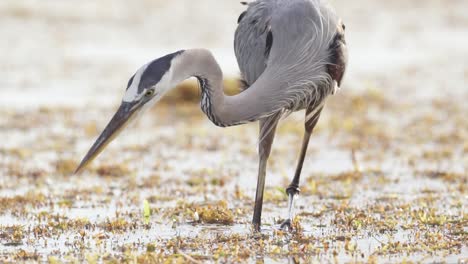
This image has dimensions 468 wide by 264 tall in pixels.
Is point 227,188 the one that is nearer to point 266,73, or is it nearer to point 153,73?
point 266,73

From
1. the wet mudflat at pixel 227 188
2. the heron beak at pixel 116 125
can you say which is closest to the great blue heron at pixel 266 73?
the heron beak at pixel 116 125

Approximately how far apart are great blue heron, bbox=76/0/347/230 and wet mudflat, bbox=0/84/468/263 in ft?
2.46

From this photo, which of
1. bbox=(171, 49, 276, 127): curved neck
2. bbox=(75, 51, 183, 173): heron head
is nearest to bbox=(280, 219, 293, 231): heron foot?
bbox=(171, 49, 276, 127): curved neck

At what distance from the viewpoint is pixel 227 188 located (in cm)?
958

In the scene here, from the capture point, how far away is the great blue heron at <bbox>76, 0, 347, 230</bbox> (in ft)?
18.9

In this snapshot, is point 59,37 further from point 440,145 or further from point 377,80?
point 440,145

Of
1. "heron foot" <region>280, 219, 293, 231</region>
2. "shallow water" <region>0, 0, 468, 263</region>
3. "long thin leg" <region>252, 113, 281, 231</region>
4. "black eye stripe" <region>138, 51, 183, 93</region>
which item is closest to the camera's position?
"black eye stripe" <region>138, 51, 183, 93</region>

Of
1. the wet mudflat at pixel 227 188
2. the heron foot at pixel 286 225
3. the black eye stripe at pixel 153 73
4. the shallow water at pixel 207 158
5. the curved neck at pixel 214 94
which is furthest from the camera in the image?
the heron foot at pixel 286 225

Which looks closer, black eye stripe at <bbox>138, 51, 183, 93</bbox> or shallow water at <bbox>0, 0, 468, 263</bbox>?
black eye stripe at <bbox>138, 51, 183, 93</bbox>

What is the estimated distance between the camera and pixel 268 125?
706 centimetres

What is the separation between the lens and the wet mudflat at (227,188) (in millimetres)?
6500

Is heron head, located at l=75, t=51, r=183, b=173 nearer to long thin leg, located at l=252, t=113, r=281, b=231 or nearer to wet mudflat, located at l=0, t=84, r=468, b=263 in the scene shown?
wet mudflat, located at l=0, t=84, r=468, b=263

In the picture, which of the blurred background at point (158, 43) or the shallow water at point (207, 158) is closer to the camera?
the shallow water at point (207, 158)

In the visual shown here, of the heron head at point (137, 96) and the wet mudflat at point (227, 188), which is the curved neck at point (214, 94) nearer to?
the heron head at point (137, 96)
